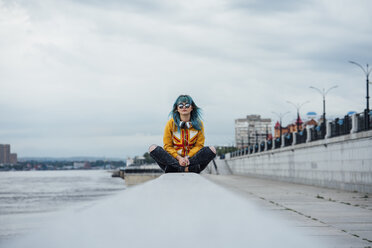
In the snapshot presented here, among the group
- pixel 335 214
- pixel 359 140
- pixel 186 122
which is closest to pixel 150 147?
pixel 186 122

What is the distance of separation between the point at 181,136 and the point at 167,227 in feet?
13.4

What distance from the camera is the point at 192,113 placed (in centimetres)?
526

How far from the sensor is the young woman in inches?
196

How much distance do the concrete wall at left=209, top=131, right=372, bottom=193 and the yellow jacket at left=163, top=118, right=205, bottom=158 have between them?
16685 mm

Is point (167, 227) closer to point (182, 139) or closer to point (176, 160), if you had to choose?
point (176, 160)

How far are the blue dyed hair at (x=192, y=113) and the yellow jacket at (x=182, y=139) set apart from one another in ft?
0.15

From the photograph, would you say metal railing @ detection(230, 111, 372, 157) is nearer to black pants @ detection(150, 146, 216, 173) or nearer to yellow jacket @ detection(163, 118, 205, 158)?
yellow jacket @ detection(163, 118, 205, 158)

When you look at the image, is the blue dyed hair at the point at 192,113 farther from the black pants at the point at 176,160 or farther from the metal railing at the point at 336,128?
the metal railing at the point at 336,128

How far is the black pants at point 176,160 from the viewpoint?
491 centimetres

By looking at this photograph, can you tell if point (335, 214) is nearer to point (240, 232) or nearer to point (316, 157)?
point (240, 232)

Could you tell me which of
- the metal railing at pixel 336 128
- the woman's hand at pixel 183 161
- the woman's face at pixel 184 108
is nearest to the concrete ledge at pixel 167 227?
the woman's hand at pixel 183 161

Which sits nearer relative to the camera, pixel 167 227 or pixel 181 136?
pixel 167 227

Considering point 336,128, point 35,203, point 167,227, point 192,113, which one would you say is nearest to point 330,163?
point 336,128

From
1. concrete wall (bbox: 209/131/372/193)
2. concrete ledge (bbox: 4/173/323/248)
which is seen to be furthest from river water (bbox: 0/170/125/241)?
concrete wall (bbox: 209/131/372/193)
